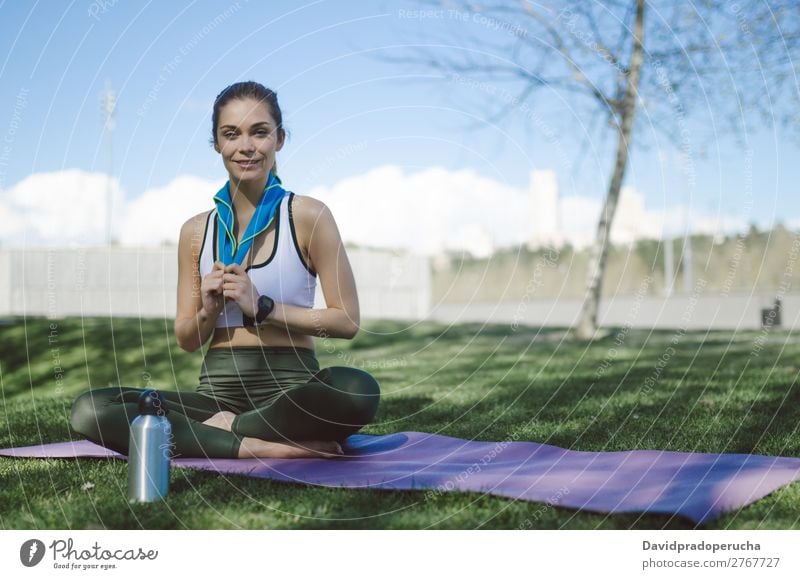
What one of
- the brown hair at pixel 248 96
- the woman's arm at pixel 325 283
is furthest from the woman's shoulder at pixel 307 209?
the brown hair at pixel 248 96

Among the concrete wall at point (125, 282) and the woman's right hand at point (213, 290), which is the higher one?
the concrete wall at point (125, 282)

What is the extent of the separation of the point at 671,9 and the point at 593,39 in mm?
723

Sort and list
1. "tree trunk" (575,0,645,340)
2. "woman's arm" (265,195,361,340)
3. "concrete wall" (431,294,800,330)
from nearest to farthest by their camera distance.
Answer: "woman's arm" (265,195,361,340), "tree trunk" (575,0,645,340), "concrete wall" (431,294,800,330)

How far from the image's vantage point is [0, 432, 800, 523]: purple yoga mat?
7.48 feet

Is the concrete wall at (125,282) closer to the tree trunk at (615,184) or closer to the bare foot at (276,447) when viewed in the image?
the tree trunk at (615,184)

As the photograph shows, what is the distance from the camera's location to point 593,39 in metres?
8.11

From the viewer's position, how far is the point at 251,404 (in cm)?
286

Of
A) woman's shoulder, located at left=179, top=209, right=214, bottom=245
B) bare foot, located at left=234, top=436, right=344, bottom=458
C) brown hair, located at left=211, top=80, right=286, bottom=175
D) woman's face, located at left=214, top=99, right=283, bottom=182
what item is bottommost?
bare foot, located at left=234, top=436, right=344, bottom=458

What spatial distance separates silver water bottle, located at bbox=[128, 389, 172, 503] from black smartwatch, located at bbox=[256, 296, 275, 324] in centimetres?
43

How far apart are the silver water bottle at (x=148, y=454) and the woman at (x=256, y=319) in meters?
0.37

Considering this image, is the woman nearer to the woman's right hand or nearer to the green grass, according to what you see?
the woman's right hand

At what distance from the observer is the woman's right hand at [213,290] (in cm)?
264

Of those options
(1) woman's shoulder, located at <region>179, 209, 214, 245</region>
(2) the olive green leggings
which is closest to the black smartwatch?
(2) the olive green leggings
